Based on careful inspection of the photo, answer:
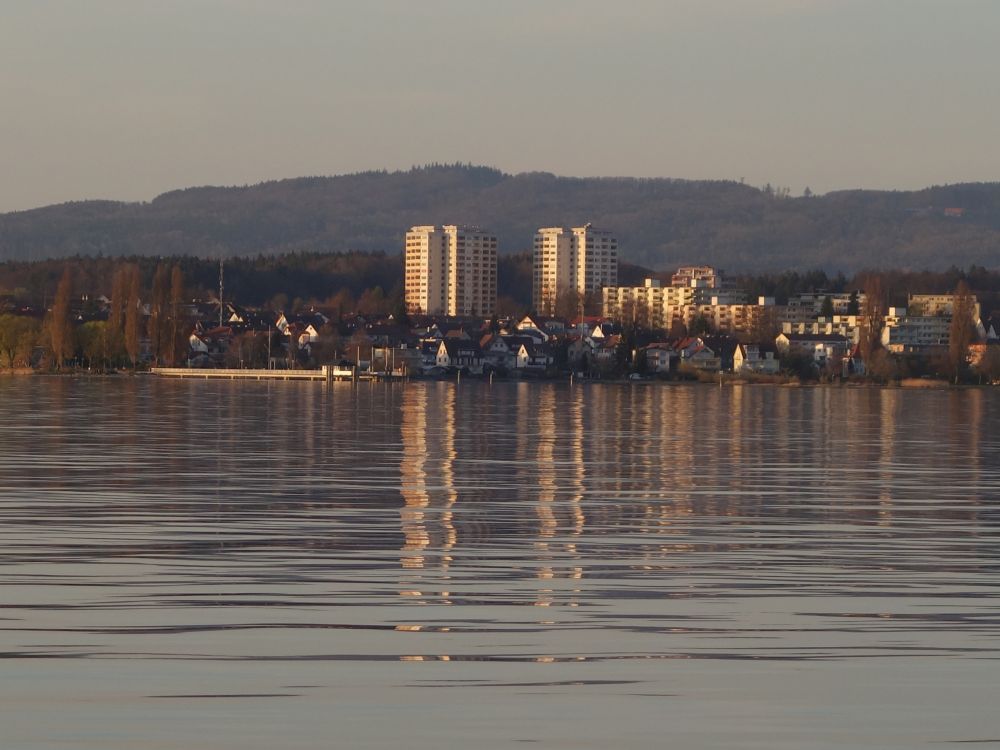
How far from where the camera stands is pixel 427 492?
20.8 meters

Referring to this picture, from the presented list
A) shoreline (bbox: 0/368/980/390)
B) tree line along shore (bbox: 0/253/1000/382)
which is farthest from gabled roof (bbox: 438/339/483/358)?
shoreline (bbox: 0/368/980/390)

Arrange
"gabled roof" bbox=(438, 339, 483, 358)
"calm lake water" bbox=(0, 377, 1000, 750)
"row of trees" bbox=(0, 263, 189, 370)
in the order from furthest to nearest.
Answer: "gabled roof" bbox=(438, 339, 483, 358)
"row of trees" bbox=(0, 263, 189, 370)
"calm lake water" bbox=(0, 377, 1000, 750)

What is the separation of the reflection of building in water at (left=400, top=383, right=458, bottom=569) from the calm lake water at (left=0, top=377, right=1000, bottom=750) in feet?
0.29

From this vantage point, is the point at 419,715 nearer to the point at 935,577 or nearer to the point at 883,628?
the point at 883,628

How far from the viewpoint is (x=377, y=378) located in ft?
408

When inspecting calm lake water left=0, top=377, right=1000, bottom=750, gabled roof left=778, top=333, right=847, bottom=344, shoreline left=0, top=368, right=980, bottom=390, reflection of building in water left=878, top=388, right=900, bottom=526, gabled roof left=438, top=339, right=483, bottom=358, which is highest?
gabled roof left=778, top=333, right=847, bottom=344

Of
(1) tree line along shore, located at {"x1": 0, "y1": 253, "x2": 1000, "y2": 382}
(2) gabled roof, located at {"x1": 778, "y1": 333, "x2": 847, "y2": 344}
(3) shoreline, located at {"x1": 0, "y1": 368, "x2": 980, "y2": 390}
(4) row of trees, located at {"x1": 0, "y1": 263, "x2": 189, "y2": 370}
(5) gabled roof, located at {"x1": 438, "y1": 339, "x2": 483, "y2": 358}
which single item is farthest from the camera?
(2) gabled roof, located at {"x1": 778, "y1": 333, "x2": 847, "y2": 344}

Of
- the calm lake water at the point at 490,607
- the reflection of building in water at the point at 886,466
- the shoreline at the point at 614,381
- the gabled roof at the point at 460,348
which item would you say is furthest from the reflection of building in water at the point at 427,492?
the gabled roof at the point at 460,348

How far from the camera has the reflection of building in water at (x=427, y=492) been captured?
566 inches

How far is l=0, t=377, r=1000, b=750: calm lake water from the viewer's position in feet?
26.1

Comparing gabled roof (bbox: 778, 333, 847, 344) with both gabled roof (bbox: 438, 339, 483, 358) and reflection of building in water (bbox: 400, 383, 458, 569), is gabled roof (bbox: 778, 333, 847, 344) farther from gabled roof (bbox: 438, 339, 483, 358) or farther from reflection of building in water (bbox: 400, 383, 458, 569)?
reflection of building in water (bbox: 400, 383, 458, 569)

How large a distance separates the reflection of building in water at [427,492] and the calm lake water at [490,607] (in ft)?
0.29

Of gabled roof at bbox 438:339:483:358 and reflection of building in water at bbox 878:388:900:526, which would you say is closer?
reflection of building in water at bbox 878:388:900:526

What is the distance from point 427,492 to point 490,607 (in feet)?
31.9
